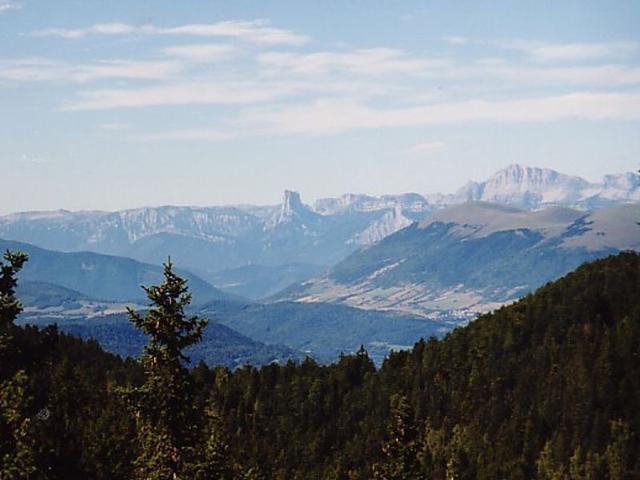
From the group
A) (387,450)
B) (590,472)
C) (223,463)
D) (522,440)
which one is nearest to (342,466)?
(522,440)

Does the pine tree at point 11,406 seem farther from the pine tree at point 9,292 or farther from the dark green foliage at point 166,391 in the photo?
the dark green foliage at point 166,391

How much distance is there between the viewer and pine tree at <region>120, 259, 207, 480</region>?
127ft

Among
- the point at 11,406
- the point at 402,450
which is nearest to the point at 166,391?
the point at 11,406

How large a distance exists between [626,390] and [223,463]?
161 meters

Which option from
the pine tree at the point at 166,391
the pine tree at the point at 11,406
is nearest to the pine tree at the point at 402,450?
the pine tree at the point at 166,391

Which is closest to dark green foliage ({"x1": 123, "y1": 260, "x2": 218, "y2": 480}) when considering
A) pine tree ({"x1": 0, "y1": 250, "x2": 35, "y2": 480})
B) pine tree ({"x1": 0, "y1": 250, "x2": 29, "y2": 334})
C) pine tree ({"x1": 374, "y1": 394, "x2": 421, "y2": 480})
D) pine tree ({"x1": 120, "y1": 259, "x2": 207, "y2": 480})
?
pine tree ({"x1": 120, "y1": 259, "x2": 207, "y2": 480})

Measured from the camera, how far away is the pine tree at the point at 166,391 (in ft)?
127

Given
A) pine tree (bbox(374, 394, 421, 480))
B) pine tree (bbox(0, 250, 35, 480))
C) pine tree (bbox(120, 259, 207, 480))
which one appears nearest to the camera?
pine tree (bbox(0, 250, 35, 480))

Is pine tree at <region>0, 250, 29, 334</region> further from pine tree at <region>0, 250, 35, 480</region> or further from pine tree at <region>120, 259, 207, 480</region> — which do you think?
pine tree at <region>120, 259, 207, 480</region>

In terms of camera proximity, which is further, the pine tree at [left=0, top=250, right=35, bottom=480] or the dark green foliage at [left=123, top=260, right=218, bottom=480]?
the dark green foliage at [left=123, top=260, right=218, bottom=480]

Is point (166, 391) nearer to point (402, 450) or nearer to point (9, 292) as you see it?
point (9, 292)

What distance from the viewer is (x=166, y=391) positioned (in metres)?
38.9

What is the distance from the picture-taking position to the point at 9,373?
1457 inches

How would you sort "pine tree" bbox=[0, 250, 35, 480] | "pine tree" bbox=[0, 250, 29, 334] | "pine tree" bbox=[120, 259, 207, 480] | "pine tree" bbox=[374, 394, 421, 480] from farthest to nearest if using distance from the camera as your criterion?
"pine tree" bbox=[374, 394, 421, 480] < "pine tree" bbox=[120, 259, 207, 480] < "pine tree" bbox=[0, 250, 29, 334] < "pine tree" bbox=[0, 250, 35, 480]
